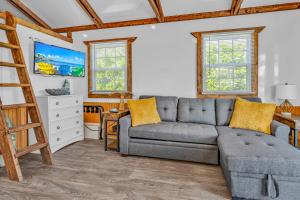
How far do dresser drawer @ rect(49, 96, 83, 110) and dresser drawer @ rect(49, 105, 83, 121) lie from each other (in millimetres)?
71

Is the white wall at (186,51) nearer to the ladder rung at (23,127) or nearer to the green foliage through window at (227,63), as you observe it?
the green foliage through window at (227,63)

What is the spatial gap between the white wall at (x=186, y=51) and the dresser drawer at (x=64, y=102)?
1.10m

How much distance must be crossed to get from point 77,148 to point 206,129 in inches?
86.1

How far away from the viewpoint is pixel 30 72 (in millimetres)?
3289

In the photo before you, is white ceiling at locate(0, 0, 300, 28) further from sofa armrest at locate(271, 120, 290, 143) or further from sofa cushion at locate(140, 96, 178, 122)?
sofa armrest at locate(271, 120, 290, 143)

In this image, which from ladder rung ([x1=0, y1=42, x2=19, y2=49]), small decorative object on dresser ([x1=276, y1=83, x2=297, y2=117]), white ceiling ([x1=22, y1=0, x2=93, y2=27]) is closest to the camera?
ladder rung ([x1=0, y1=42, x2=19, y2=49])

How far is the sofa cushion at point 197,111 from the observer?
315 cm

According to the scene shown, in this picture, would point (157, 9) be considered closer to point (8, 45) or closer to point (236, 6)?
point (236, 6)

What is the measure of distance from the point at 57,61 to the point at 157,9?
6.62 feet

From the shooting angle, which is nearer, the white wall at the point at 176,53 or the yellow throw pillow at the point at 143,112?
the yellow throw pillow at the point at 143,112

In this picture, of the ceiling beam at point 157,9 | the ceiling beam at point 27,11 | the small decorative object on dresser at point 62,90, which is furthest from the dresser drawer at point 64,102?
the ceiling beam at point 157,9

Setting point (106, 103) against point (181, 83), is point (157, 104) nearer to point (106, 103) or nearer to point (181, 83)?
point (181, 83)

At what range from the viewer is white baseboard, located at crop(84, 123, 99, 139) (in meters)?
4.08

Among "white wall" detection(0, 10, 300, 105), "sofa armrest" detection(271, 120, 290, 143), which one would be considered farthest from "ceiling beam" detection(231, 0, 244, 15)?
"sofa armrest" detection(271, 120, 290, 143)
